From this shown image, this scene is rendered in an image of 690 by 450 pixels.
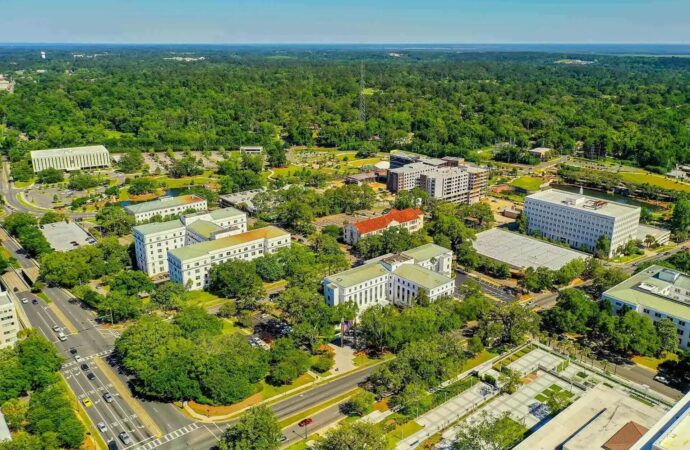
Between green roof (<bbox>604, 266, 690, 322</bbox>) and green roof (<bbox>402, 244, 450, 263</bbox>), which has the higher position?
Result: green roof (<bbox>402, 244, 450, 263</bbox>)

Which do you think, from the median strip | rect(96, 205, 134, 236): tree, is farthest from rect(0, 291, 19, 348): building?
rect(96, 205, 134, 236): tree

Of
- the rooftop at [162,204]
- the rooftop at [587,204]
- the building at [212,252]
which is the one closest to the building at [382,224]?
the building at [212,252]

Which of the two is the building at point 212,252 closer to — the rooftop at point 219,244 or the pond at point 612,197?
the rooftop at point 219,244

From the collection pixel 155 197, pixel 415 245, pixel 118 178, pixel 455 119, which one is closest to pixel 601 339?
pixel 415 245

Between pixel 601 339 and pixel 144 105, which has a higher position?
pixel 144 105

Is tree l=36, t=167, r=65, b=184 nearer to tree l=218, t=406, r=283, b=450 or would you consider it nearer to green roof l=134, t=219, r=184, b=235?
green roof l=134, t=219, r=184, b=235

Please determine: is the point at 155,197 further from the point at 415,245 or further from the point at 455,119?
the point at 455,119

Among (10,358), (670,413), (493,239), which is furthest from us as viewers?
(493,239)

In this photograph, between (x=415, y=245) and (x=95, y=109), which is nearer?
(x=415, y=245)

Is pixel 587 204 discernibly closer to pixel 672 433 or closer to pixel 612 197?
pixel 612 197
